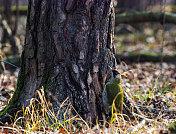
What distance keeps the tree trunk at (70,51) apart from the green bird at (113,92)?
3.7 inches

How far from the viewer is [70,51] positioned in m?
2.85

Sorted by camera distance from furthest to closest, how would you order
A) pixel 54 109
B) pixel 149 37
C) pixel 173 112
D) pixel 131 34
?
pixel 131 34 → pixel 149 37 → pixel 173 112 → pixel 54 109

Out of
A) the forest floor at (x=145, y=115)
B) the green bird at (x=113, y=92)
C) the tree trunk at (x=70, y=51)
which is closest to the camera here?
the forest floor at (x=145, y=115)

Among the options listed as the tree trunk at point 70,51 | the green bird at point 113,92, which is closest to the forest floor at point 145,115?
the green bird at point 113,92

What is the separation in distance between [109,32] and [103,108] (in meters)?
0.88

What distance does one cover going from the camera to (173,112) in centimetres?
324

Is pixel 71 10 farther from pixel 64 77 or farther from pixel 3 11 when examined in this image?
pixel 3 11

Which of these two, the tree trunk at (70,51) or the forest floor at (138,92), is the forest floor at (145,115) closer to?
the forest floor at (138,92)

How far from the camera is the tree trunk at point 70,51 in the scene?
110 inches

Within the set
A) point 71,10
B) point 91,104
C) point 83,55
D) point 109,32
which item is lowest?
point 91,104

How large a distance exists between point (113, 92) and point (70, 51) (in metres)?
0.66

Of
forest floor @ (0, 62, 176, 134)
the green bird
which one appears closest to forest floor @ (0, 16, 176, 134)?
forest floor @ (0, 62, 176, 134)

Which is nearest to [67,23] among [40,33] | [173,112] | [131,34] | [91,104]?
[40,33]

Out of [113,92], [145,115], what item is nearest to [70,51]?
[113,92]
